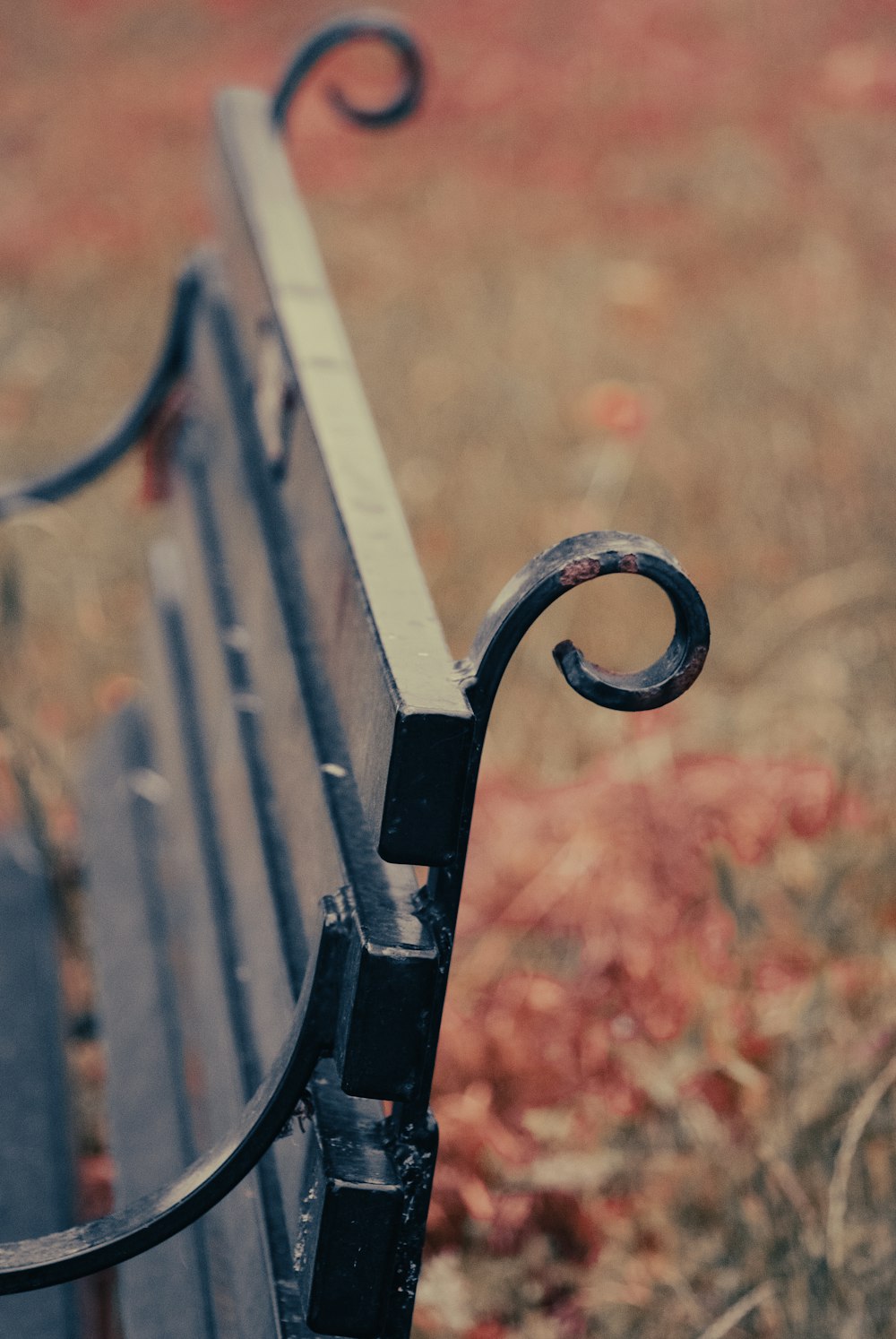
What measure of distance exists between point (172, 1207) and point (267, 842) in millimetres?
309

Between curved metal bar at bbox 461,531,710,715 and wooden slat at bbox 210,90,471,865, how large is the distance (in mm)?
30

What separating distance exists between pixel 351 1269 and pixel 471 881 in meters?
1.33

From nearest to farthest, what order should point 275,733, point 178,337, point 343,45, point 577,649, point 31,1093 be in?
point 577,649, point 275,733, point 31,1093, point 343,45, point 178,337

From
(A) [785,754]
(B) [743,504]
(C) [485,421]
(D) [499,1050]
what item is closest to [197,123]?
(C) [485,421]

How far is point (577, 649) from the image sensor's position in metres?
0.76

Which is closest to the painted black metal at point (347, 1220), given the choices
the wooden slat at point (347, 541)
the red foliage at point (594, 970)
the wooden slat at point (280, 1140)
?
the wooden slat at point (280, 1140)

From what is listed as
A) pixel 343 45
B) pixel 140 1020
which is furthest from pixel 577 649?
pixel 343 45

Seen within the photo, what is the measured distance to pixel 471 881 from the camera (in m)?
2.18

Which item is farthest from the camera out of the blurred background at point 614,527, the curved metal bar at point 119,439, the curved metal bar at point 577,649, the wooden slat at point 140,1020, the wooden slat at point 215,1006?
Result: the curved metal bar at point 119,439

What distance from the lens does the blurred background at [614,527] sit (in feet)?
5.23

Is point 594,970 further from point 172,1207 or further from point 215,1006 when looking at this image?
point 172,1207

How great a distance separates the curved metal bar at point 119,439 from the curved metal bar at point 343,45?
0.30m

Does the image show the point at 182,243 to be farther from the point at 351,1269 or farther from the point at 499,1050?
the point at 351,1269

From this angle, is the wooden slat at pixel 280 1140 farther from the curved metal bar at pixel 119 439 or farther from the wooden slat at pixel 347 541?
the curved metal bar at pixel 119 439
